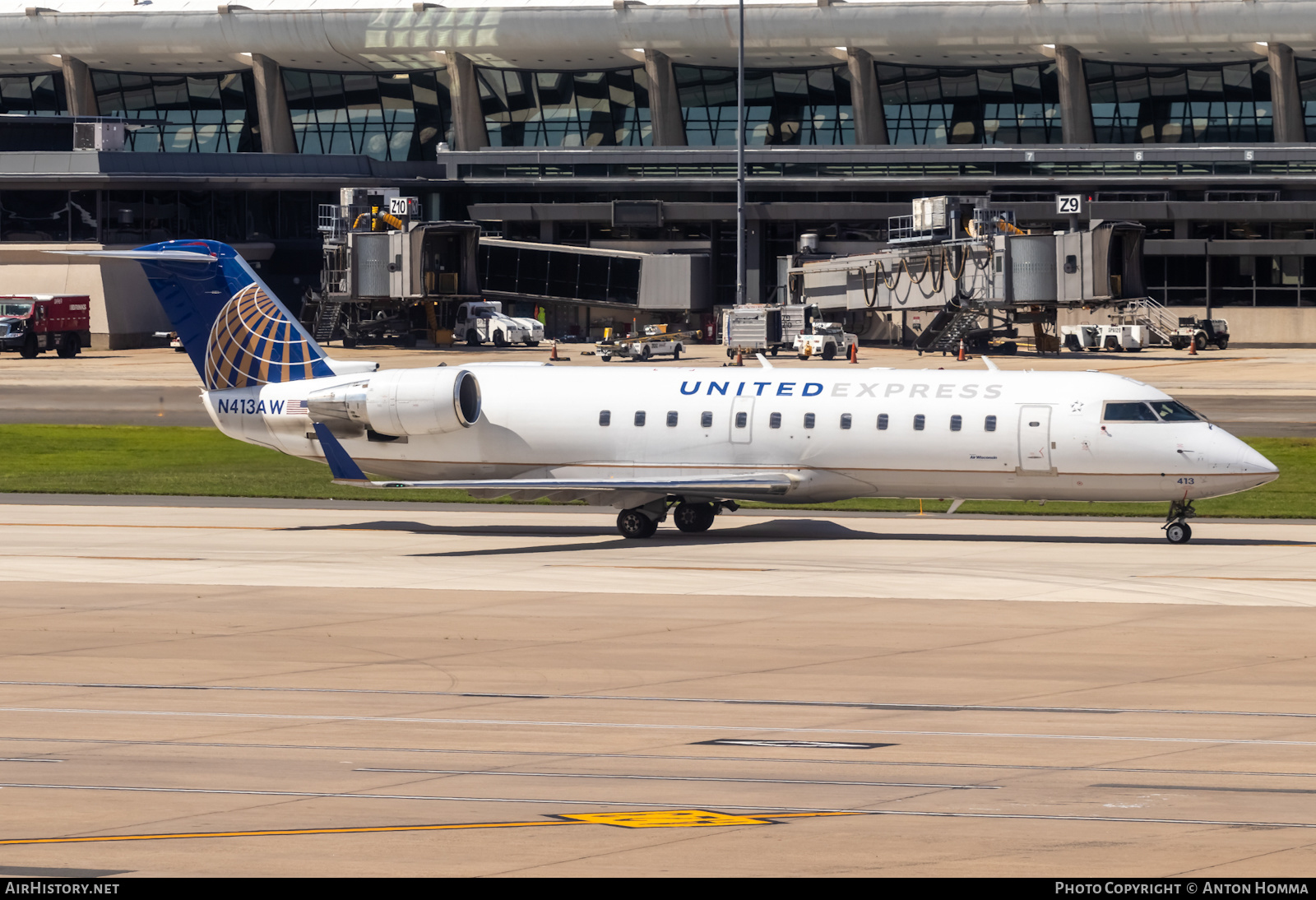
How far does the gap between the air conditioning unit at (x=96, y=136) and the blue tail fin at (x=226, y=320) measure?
2777 inches

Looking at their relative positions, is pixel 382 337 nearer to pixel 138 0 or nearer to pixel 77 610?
pixel 138 0

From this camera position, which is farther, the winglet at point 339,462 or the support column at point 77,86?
the support column at point 77,86

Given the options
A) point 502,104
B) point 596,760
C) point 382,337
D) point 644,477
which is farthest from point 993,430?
point 502,104

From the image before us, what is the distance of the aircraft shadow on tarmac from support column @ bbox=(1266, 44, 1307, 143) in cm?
7725

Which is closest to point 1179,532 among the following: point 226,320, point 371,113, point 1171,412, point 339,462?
point 1171,412

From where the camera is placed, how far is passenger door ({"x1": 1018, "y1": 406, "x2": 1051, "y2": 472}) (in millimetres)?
32781

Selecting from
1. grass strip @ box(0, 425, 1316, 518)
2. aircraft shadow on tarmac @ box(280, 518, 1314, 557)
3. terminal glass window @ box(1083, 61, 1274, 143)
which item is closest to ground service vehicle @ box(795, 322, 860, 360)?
terminal glass window @ box(1083, 61, 1274, 143)

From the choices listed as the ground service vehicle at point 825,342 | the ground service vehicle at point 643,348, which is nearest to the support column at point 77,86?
the ground service vehicle at point 643,348

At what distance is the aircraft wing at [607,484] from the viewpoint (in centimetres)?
3412

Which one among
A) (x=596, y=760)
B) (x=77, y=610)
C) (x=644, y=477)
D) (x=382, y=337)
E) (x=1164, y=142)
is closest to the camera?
(x=596, y=760)

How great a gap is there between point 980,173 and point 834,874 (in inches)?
3816

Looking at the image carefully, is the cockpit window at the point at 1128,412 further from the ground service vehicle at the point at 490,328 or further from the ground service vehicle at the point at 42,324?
the ground service vehicle at the point at 42,324

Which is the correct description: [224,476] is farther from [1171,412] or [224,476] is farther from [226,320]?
[1171,412]

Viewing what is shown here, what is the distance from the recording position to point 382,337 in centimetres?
10194
